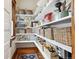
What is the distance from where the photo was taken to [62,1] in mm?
2352

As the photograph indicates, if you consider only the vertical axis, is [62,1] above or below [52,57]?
above

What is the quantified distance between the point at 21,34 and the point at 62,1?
13.1 ft

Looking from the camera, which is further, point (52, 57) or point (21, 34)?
point (21, 34)
